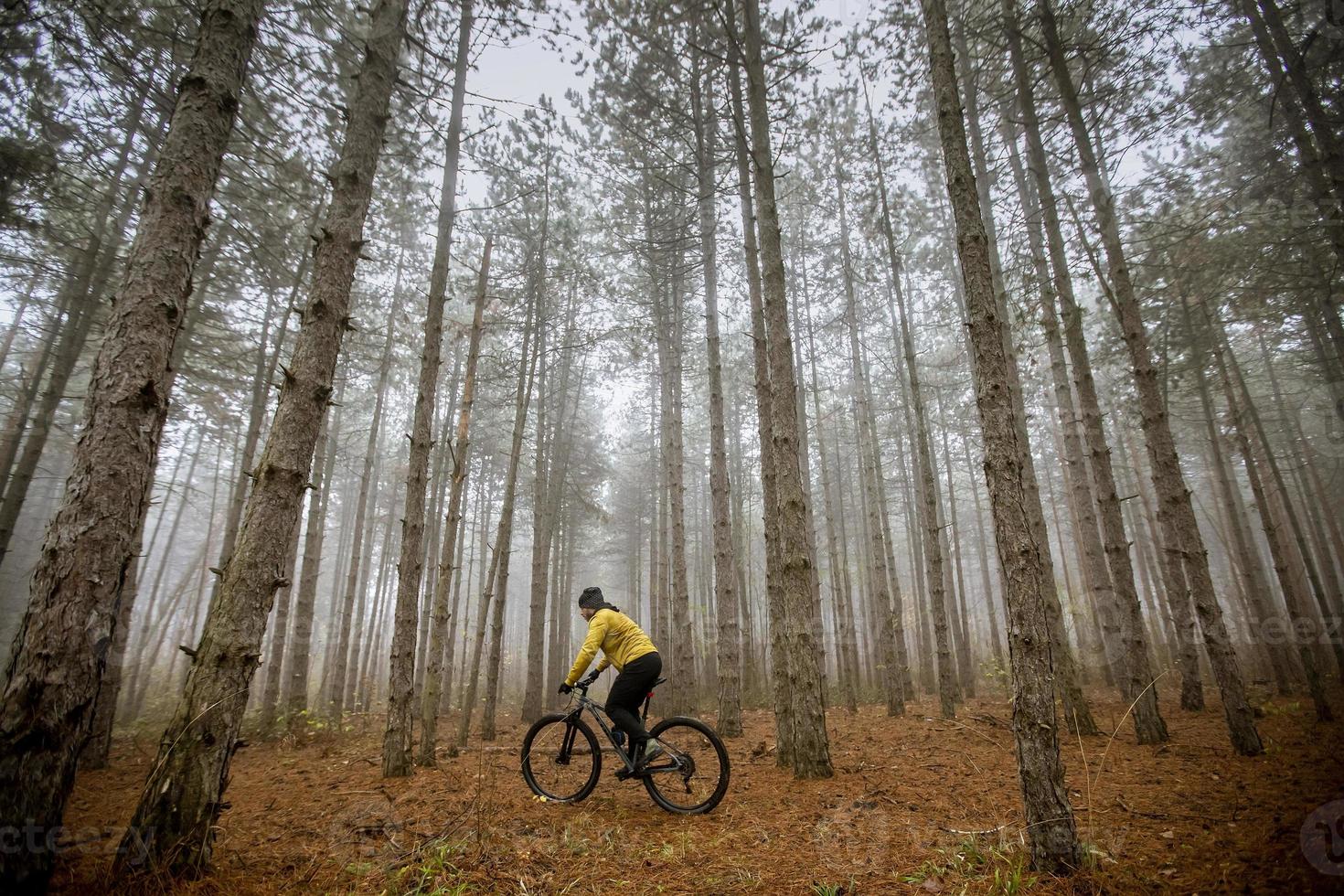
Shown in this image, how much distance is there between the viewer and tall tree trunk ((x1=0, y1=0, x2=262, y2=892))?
2764 mm

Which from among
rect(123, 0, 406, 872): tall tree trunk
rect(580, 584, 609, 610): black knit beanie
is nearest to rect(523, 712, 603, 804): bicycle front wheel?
rect(580, 584, 609, 610): black knit beanie

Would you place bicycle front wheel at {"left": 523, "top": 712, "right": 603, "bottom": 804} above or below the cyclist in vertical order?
below

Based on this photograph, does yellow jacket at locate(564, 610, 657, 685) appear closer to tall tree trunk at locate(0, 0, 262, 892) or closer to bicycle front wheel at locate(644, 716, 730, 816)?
bicycle front wheel at locate(644, 716, 730, 816)

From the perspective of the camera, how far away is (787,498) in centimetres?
603

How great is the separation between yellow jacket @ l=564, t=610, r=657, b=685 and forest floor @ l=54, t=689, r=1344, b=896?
4.57ft

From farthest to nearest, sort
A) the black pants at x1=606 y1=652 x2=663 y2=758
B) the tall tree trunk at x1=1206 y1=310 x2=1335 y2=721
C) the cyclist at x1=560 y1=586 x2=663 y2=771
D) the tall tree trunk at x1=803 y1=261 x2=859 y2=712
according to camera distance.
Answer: the tall tree trunk at x1=803 y1=261 x2=859 y2=712 → the tall tree trunk at x1=1206 y1=310 x2=1335 y2=721 → the black pants at x1=606 y1=652 x2=663 y2=758 → the cyclist at x1=560 y1=586 x2=663 y2=771

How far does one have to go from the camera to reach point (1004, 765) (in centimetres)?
593

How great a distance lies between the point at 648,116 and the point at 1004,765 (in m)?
10.5

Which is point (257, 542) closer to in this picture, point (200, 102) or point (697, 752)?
point (200, 102)

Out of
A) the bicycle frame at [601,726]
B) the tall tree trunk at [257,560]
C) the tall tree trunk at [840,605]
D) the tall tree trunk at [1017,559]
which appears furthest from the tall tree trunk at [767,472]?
the tall tree trunk at [840,605]

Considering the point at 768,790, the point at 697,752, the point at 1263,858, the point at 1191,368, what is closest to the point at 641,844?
the point at 768,790

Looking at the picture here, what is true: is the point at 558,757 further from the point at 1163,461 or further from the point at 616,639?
the point at 1163,461

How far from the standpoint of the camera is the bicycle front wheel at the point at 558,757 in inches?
213

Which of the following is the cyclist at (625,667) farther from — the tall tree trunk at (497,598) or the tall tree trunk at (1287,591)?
the tall tree trunk at (1287,591)
